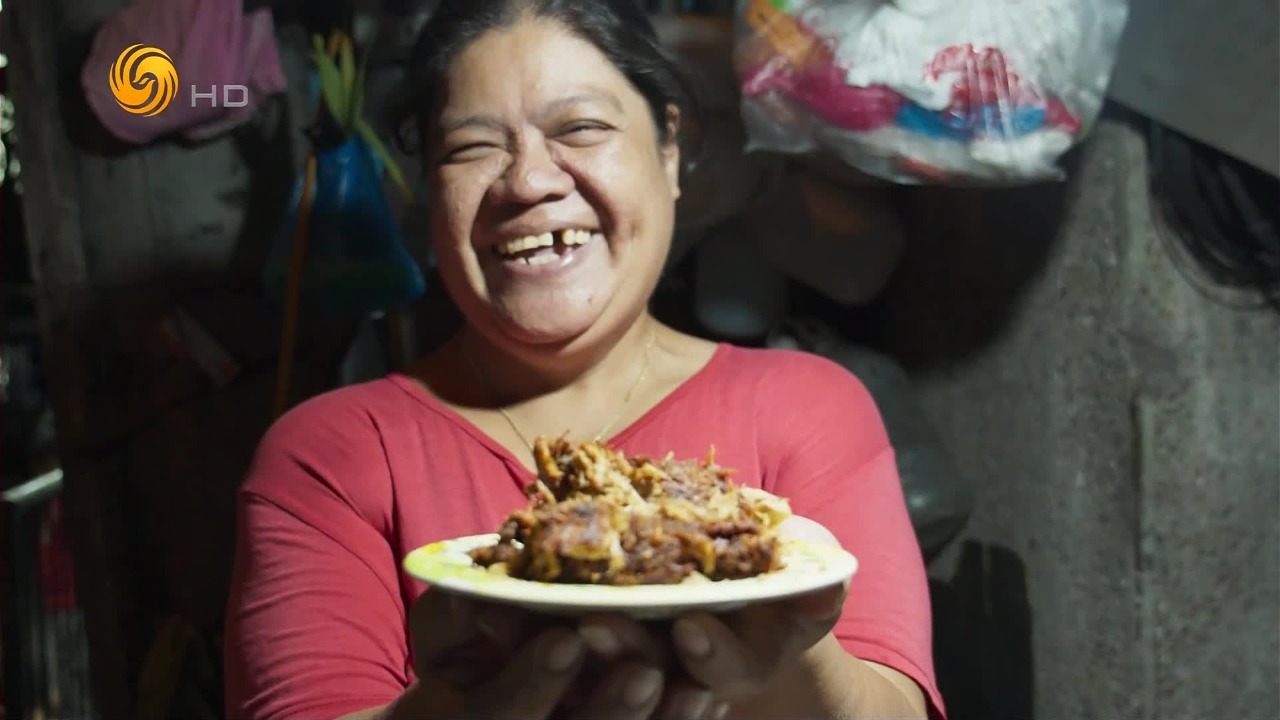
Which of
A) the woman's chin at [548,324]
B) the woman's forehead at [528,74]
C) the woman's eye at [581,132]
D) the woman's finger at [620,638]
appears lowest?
the woman's finger at [620,638]

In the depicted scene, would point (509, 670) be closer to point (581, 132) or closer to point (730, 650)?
point (730, 650)

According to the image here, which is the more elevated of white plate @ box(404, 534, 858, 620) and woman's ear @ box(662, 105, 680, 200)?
woman's ear @ box(662, 105, 680, 200)

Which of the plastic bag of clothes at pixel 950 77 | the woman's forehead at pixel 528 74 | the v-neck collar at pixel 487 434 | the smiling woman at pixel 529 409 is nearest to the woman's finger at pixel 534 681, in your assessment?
the smiling woman at pixel 529 409

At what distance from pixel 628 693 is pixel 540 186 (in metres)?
0.46

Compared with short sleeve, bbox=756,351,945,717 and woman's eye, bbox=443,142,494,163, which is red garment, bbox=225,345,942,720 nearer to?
short sleeve, bbox=756,351,945,717

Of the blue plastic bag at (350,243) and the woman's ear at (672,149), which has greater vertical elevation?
the woman's ear at (672,149)

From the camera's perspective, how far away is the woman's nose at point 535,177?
871 millimetres

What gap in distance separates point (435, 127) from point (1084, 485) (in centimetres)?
81

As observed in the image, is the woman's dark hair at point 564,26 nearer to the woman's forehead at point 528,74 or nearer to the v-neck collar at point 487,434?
the woman's forehead at point 528,74

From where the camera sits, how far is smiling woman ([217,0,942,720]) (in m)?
0.83

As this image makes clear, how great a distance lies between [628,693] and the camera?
585 mm

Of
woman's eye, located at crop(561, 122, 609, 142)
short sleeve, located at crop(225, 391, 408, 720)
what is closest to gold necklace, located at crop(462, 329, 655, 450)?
short sleeve, located at crop(225, 391, 408, 720)

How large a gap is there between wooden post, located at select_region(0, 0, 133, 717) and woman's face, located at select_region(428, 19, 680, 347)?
1.91 feet

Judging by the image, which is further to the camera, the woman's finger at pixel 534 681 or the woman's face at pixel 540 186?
the woman's face at pixel 540 186
